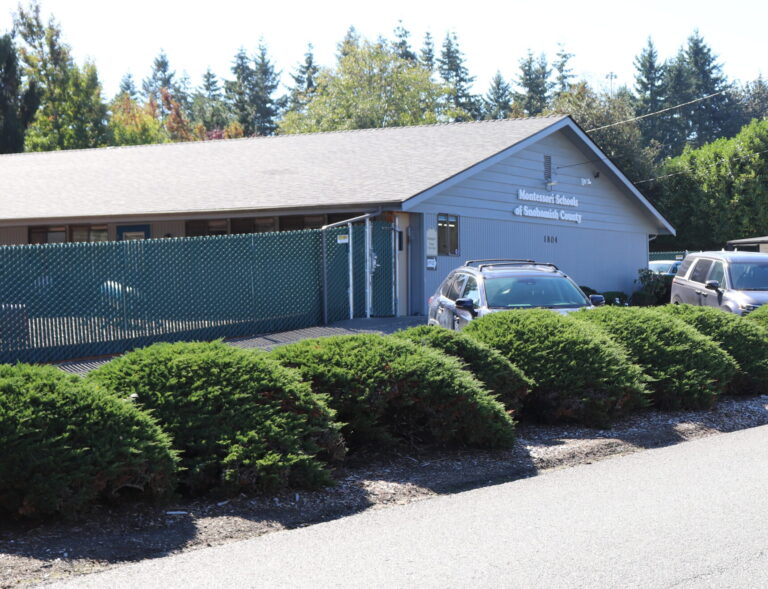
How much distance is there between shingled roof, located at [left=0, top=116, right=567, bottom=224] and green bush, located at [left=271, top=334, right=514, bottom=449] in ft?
40.0

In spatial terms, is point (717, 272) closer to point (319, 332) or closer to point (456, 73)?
point (319, 332)

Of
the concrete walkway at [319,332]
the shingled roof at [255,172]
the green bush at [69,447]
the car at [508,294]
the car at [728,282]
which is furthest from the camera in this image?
the shingled roof at [255,172]

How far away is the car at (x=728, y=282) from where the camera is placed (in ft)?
55.2

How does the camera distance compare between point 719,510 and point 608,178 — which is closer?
point 719,510

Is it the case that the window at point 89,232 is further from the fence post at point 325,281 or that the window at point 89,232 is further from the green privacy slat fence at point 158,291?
the fence post at point 325,281

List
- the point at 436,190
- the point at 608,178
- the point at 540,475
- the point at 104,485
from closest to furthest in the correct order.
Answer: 1. the point at 104,485
2. the point at 540,475
3. the point at 436,190
4. the point at 608,178

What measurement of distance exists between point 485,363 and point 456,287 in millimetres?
5743

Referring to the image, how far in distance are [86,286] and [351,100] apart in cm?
4643

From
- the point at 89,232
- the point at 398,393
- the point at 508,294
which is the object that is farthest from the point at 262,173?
the point at 398,393

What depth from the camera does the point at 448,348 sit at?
28.7ft

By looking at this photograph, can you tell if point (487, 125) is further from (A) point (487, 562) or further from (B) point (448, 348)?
(A) point (487, 562)

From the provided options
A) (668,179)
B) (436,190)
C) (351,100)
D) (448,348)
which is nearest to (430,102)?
(351,100)

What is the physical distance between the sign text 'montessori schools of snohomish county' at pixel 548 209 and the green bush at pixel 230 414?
1901 centimetres

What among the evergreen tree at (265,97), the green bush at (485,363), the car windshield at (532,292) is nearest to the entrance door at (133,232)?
the car windshield at (532,292)
